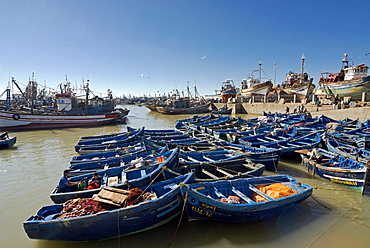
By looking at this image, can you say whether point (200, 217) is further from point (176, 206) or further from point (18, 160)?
point (18, 160)

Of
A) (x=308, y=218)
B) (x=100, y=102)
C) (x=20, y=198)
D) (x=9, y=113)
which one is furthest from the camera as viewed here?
(x=100, y=102)

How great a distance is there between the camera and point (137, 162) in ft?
30.5

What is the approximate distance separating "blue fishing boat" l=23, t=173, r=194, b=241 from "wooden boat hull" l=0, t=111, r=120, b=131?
27.4 meters

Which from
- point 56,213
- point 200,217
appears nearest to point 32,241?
point 56,213

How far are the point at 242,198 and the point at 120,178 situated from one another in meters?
5.01

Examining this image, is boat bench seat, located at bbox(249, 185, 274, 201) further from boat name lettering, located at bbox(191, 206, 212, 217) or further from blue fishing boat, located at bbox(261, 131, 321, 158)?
blue fishing boat, located at bbox(261, 131, 321, 158)

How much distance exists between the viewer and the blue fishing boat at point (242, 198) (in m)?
6.11

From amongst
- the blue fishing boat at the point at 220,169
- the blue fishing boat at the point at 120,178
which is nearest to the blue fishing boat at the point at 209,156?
the blue fishing boat at the point at 220,169

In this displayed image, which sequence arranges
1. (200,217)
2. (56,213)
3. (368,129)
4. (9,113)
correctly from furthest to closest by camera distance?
(9,113), (368,129), (200,217), (56,213)

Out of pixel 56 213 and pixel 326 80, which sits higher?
pixel 326 80

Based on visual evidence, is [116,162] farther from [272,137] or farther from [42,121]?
[42,121]

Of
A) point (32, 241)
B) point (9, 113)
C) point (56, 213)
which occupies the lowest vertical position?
point (32, 241)

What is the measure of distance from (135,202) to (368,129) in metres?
21.6

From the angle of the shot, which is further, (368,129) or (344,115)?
(344,115)
